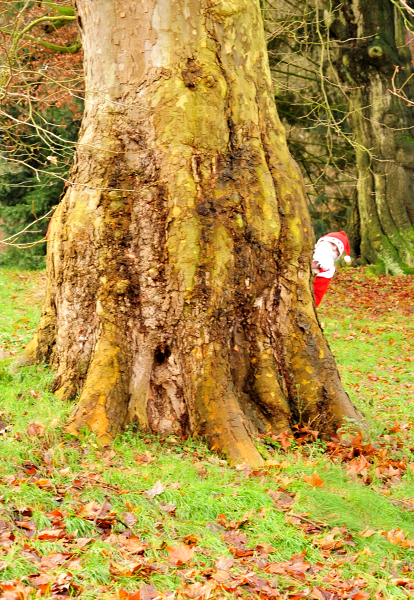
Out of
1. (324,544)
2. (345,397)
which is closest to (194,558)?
(324,544)

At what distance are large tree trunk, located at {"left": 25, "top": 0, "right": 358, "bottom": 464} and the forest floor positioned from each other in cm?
32

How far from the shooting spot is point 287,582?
3.19 meters

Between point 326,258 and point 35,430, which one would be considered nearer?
point 35,430

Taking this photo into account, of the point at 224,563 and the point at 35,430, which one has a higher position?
the point at 35,430

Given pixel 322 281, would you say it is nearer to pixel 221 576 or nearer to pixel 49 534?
pixel 221 576

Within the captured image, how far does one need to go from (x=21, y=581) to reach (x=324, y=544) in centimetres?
175

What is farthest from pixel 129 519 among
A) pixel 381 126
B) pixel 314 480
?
pixel 381 126

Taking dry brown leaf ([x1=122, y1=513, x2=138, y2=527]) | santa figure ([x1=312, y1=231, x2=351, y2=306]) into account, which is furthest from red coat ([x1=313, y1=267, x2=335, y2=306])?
dry brown leaf ([x1=122, y1=513, x2=138, y2=527])

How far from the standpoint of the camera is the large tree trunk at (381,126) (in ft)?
49.8

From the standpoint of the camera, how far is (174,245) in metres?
4.90

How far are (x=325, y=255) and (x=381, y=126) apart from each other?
8.72m

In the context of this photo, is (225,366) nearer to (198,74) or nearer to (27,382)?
(27,382)

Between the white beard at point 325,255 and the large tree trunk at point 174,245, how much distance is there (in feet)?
9.86

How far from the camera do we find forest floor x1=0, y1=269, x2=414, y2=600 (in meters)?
3.01
